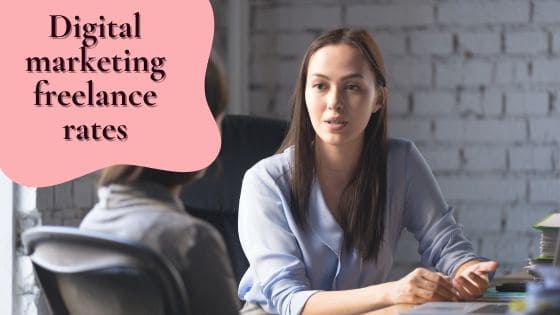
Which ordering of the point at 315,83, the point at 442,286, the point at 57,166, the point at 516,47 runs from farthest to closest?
the point at 516,47 < the point at 315,83 < the point at 57,166 < the point at 442,286

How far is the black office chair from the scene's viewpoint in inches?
37.5

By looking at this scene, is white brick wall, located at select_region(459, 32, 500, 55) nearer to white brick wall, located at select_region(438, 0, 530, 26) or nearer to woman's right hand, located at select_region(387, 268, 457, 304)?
white brick wall, located at select_region(438, 0, 530, 26)

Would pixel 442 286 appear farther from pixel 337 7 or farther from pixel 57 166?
pixel 337 7

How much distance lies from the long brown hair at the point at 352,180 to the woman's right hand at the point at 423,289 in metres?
0.29

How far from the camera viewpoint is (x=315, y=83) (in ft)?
5.80

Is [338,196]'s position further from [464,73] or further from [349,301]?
[464,73]

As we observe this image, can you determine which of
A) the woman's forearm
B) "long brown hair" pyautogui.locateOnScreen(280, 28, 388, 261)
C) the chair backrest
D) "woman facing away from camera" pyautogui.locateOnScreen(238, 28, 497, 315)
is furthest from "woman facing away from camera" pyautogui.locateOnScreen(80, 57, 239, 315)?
the chair backrest

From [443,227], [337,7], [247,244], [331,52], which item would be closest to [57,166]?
[247,244]

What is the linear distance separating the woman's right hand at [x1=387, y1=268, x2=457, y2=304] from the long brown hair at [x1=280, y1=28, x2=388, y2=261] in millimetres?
288

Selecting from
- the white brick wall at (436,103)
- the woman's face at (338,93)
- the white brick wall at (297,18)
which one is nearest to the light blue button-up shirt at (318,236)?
the woman's face at (338,93)

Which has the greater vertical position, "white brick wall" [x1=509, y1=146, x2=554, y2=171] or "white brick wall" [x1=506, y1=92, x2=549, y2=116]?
"white brick wall" [x1=506, y1=92, x2=549, y2=116]

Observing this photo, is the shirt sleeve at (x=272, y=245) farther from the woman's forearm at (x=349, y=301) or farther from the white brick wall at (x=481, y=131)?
the white brick wall at (x=481, y=131)

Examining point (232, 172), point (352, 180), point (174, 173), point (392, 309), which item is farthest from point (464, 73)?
point (174, 173)

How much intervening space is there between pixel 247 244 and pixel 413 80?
110 centimetres
